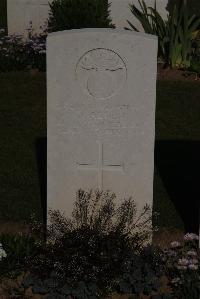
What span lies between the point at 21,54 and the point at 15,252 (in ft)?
22.7

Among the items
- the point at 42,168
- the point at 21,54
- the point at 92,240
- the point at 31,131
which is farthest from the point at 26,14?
the point at 92,240

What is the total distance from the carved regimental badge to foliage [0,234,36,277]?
4.37 feet

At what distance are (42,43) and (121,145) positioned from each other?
7024 millimetres

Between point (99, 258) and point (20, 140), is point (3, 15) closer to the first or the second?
point (20, 140)

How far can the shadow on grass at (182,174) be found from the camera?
7668 millimetres

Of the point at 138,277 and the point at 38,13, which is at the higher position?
the point at 38,13

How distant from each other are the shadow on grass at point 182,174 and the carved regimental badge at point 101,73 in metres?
1.69

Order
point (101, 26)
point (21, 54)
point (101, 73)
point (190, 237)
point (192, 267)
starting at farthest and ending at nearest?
1. point (101, 26)
2. point (21, 54)
3. point (190, 237)
4. point (101, 73)
5. point (192, 267)

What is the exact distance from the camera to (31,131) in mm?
10242

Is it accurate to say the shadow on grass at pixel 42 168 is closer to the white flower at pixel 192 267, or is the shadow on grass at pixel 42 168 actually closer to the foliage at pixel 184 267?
the foliage at pixel 184 267

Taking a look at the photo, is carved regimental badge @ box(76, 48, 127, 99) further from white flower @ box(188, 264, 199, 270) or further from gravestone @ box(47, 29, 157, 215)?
white flower @ box(188, 264, 199, 270)

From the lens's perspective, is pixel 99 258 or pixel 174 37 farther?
pixel 174 37

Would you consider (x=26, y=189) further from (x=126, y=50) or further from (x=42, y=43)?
(x=42, y=43)

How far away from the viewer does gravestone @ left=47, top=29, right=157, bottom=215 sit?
620 cm
